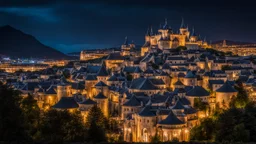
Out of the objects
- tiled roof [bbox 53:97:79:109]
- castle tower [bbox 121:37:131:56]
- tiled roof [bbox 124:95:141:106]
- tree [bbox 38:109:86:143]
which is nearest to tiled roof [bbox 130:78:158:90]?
tiled roof [bbox 124:95:141:106]

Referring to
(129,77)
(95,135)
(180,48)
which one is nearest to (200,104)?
(95,135)

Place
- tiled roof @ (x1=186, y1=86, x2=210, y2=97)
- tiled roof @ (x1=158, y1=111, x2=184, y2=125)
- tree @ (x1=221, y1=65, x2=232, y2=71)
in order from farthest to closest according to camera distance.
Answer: tree @ (x1=221, y1=65, x2=232, y2=71) → tiled roof @ (x1=186, y1=86, x2=210, y2=97) → tiled roof @ (x1=158, y1=111, x2=184, y2=125)

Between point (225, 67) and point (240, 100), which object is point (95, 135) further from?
point (225, 67)

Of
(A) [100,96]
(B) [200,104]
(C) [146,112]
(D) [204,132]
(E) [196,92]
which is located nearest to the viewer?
(D) [204,132]

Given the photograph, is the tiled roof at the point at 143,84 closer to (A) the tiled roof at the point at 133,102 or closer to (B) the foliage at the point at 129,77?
(A) the tiled roof at the point at 133,102

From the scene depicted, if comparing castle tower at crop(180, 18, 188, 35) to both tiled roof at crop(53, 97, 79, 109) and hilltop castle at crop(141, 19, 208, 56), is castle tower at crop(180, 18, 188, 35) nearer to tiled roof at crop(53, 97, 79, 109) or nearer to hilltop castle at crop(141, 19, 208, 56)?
hilltop castle at crop(141, 19, 208, 56)

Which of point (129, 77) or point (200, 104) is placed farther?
point (129, 77)

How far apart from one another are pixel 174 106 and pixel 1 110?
20.5m

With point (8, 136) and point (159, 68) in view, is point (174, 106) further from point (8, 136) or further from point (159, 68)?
point (159, 68)

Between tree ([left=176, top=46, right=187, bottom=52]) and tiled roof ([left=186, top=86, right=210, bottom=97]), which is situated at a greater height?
tree ([left=176, top=46, right=187, bottom=52])

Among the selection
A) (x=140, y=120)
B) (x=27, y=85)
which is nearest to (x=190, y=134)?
(x=140, y=120)

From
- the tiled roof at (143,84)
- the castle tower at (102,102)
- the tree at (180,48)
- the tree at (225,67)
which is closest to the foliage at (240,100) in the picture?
the tiled roof at (143,84)

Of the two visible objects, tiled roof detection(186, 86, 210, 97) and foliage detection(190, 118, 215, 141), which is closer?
foliage detection(190, 118, 215, 141)

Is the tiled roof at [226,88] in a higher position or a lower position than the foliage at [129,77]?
lower
